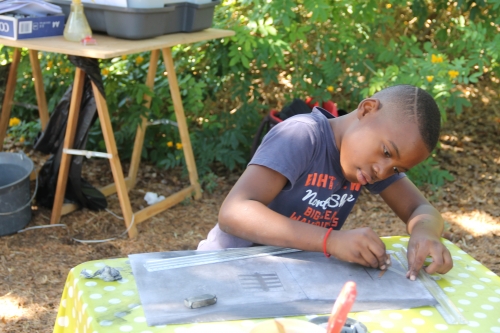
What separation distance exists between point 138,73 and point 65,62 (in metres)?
0.51

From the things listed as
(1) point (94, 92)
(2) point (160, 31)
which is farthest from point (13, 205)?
(2) point (160, 31)

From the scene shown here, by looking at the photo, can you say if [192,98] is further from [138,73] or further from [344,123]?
[344,123]

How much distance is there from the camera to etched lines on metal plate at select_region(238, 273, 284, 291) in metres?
1.31

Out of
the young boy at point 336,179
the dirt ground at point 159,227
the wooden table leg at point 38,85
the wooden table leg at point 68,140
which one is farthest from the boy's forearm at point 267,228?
the wooden table leg at point 38,85

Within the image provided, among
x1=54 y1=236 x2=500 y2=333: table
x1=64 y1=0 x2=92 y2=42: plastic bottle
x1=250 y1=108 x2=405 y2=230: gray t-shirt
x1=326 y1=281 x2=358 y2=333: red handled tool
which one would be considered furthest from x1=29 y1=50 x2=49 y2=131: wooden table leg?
x1=326 y1=281 x2=358 y2=333: red handled tool

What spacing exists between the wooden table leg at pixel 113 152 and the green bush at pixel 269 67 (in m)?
0.51

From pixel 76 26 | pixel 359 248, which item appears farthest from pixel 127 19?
pixel 359 248

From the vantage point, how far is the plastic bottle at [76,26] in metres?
3.09

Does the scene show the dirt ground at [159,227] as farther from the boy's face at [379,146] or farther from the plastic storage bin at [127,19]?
the boy's face at [379,146]

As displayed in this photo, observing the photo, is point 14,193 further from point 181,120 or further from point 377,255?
point 377,255

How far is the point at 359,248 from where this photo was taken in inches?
57.6

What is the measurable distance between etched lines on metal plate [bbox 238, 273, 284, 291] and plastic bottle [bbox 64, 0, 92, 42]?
6.86 feet

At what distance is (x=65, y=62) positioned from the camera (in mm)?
4234

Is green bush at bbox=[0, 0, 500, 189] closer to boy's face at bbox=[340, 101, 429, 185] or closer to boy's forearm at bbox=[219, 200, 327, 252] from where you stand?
boy's face at bbox=[340, 101, 429, 185]
